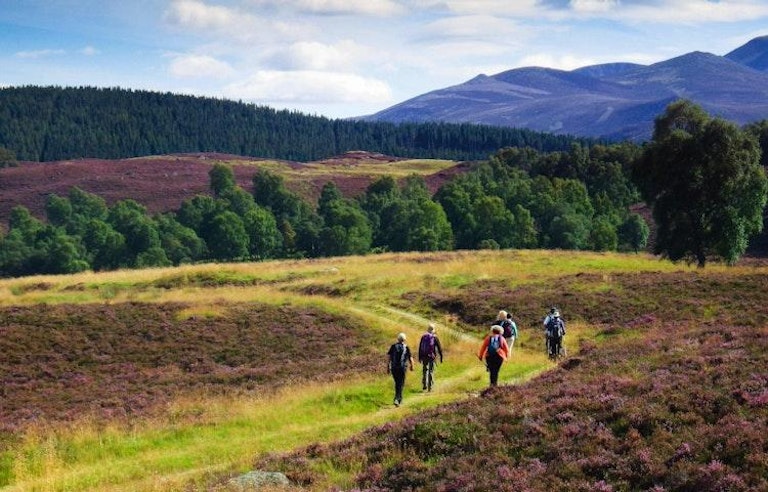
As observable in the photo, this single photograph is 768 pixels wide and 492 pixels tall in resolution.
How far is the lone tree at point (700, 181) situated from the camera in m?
51.7

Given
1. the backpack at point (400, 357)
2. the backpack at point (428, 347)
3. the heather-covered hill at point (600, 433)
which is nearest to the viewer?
the heather-covered hill at point (600, 433)

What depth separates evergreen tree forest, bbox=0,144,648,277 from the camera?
90.7 meters

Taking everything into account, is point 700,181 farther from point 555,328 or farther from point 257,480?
point 257,480

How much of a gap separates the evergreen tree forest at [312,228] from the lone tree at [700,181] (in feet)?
126

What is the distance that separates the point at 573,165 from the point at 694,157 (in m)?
78.9

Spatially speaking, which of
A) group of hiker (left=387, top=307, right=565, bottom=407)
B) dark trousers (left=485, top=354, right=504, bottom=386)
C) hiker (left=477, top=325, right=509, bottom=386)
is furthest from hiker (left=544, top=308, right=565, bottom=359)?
dark trousers (left=485, top=354, right=504, bottom=386)

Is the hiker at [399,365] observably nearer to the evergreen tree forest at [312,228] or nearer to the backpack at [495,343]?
the backpack at [495,343]

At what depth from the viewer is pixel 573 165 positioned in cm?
12975

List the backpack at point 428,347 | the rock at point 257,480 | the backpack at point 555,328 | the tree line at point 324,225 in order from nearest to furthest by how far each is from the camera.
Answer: the rock at point 257,480 < the backpack at point 428,347 < the backpack at point 555,328 < the tree line at point 324,225

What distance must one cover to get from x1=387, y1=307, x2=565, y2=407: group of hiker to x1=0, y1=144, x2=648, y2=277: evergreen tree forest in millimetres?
64156

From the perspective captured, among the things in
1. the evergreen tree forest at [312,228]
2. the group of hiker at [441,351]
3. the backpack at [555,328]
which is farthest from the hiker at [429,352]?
the evergreen tree forest at [312,228]

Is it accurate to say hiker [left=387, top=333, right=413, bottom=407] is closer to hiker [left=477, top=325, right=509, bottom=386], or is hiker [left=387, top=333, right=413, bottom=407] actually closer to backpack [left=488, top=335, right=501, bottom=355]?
hiker [left=477, top=325, right=509, bottom=386]

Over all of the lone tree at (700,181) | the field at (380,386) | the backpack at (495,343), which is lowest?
the field at (380,386)

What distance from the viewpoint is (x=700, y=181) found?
171ft
